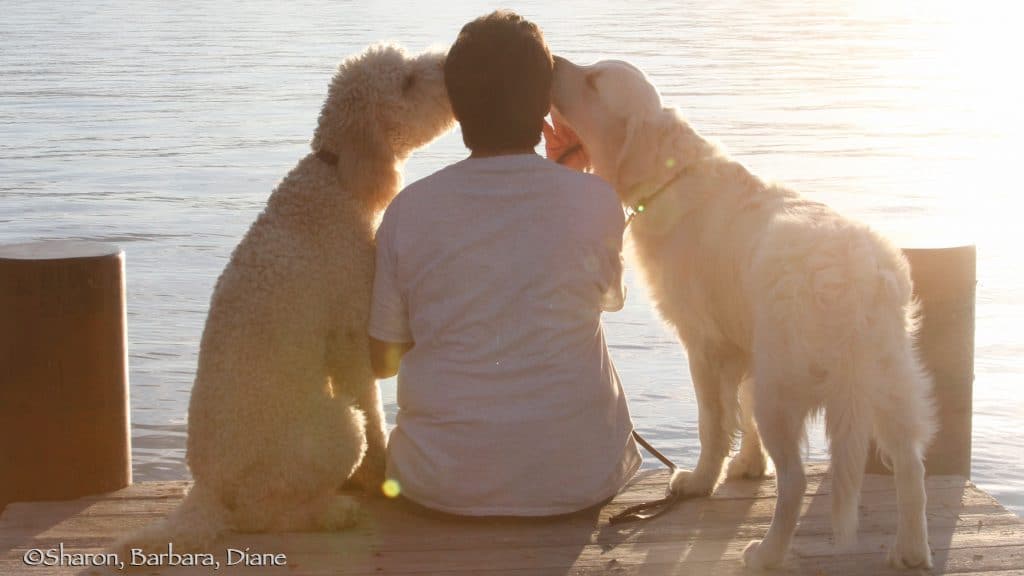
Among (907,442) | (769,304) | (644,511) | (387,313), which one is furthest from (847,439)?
(387,313)

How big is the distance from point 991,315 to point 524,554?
5966 mm

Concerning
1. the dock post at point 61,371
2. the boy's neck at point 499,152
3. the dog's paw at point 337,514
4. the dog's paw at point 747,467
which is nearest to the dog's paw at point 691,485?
the dog's paw at point 747,467

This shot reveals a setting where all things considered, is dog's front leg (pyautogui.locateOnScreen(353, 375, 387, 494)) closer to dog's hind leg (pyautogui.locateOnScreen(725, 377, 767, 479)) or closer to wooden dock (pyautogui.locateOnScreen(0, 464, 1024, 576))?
wooden dock (pyautogui.locateOnScreen(0, 464, 1024, 576))

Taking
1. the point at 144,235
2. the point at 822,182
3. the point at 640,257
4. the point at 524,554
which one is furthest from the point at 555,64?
the point at 822,182

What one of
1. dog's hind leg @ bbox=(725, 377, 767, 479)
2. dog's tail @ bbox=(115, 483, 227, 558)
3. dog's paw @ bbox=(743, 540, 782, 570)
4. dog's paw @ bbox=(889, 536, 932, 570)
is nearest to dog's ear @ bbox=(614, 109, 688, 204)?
dog's hind leg @ bbox=(725, 377, 767, 479)

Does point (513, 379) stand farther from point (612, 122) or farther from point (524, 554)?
point (612, 122)

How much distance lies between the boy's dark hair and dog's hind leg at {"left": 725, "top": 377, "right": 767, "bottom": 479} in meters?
1.43

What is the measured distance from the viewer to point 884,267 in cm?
372

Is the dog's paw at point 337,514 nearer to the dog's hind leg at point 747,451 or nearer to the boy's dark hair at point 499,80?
the boy's dark hair at point 499,80

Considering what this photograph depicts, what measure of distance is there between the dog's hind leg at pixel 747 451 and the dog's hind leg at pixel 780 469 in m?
0.80

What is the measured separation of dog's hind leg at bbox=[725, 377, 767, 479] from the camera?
185 inches

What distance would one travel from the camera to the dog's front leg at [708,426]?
4551 mm

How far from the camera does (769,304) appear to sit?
3777 mm

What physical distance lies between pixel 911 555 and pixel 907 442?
37cm
